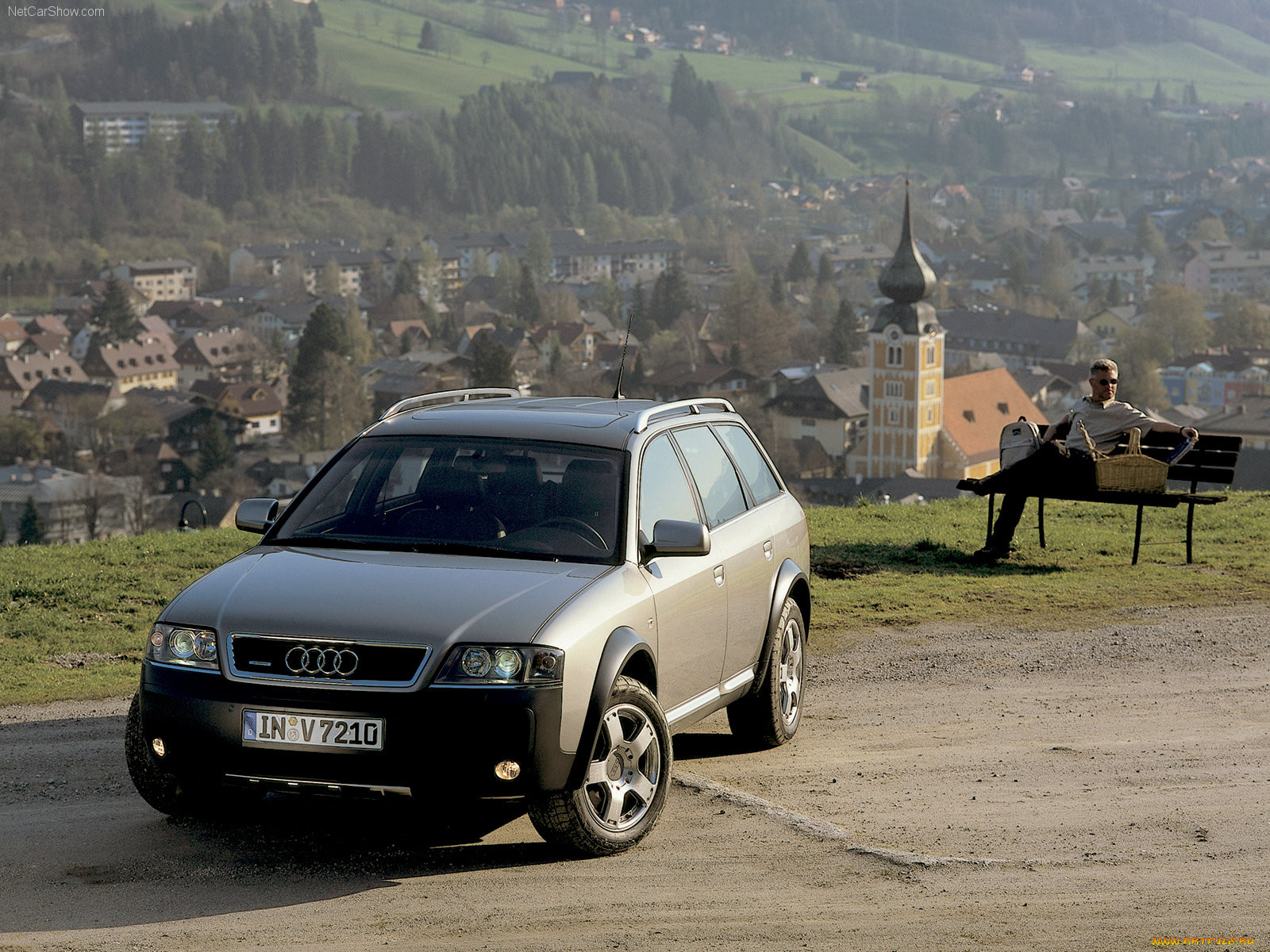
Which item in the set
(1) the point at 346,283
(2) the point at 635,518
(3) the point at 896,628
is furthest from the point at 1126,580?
(1) the point at 346,283

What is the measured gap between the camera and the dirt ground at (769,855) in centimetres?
460

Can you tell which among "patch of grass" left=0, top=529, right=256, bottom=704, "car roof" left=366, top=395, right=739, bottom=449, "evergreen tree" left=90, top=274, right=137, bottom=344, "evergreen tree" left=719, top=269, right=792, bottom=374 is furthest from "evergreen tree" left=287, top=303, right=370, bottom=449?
"car roof" left=366, top=395, right=739, bottom=449

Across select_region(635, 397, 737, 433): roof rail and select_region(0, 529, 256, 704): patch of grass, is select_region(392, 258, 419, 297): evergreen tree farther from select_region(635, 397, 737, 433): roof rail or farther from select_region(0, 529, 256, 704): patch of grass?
select_region(635, 397, 737, 433): roof rail

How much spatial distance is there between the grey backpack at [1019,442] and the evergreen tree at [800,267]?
163 meters

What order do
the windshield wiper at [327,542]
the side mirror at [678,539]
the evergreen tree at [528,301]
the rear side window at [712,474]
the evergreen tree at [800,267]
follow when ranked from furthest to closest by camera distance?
the evergreen tree at [800,267]
the evergreen tree at [528,301]
the rear side window at [712,474]
the windshield wiper at [327,542]
the side mirror at [678,539]

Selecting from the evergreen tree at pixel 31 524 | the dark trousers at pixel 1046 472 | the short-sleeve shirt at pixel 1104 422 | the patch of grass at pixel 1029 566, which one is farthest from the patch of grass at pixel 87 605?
the evergreen tree at pixel 31 524

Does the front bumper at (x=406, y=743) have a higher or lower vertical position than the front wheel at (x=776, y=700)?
higher

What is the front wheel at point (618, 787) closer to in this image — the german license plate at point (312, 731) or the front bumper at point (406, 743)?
the front bumper at point (406, 743)

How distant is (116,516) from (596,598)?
73.8 meters

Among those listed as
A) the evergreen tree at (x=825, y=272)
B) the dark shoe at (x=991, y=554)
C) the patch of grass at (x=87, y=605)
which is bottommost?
the patch of grass at (x=87, y=605)

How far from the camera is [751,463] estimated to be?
7.19 metres

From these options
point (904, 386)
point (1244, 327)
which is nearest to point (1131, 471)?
point (904, 386)

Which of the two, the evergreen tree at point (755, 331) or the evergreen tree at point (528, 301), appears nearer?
the evergreen tree at point (755, 331)

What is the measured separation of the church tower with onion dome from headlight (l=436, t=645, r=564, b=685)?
101 m
